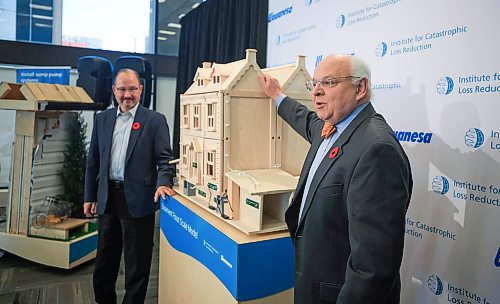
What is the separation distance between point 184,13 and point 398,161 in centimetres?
563

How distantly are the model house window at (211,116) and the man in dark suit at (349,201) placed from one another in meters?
0.55

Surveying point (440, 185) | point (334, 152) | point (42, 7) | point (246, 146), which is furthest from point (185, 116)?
point (42, 7)

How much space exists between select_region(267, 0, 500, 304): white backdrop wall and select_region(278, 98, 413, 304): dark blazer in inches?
30.1

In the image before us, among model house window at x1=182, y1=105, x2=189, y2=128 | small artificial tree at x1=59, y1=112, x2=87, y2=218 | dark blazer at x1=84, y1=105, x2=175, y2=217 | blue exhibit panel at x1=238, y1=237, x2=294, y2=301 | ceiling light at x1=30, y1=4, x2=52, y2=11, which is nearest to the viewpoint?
blue exhibit panel at x1=238, y1=237, x2=294, y2=301

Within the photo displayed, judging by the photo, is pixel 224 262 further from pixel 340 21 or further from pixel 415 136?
pixel 340 21

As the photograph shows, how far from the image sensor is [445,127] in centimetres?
198

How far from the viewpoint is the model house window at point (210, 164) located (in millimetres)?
1909

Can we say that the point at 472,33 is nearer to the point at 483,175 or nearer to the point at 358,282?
the point at 483,175

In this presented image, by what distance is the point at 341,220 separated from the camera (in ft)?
4.09

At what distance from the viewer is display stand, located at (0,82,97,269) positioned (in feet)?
11.2

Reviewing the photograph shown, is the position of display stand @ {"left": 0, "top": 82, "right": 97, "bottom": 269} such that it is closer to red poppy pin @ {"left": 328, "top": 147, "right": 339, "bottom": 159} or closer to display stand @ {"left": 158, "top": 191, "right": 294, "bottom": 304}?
display stand @ {"left": 158, "top": 191, "right": 294, "bottom": 304}

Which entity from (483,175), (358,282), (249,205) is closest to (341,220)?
(358,282)

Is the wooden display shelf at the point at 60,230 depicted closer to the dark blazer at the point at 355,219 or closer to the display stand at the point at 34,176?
the display stand at the point at 34,176

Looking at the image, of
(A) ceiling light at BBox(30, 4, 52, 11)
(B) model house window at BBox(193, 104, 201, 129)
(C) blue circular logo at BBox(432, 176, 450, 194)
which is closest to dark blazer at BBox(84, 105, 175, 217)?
(B) model house window at BBox(193, 104, 201, 129)
